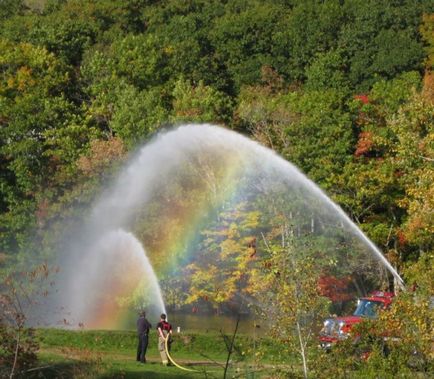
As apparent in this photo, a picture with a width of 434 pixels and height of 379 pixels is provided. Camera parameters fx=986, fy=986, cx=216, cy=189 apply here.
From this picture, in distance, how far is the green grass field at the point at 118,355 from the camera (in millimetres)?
26844

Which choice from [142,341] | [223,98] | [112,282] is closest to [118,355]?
[142,341]

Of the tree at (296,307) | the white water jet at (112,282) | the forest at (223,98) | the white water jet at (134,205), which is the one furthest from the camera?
the forest at (223,98)

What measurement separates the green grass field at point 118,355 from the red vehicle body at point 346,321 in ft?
5.79

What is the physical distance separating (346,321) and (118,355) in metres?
7.92

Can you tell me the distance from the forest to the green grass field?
308 inches

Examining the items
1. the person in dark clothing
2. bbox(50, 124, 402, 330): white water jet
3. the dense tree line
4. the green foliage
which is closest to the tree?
the dense tree line

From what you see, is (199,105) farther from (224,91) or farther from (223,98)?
(224,91)

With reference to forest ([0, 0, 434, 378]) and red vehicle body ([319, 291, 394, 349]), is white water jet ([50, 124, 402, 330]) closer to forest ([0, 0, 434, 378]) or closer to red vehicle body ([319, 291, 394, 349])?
forest ([0, 0, 434, 378])

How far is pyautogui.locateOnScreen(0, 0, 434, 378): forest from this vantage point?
175ft

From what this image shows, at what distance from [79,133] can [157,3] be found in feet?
123

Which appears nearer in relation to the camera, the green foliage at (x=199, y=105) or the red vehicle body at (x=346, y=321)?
the red vehicle body at (x=346, y=321)

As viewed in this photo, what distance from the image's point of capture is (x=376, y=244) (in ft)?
173

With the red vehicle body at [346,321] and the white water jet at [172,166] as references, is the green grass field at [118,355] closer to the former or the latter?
the red vehicle body at [346,321]

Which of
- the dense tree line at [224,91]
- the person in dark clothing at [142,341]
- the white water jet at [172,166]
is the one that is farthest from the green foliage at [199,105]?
the person in dark clothing at [142,341]
